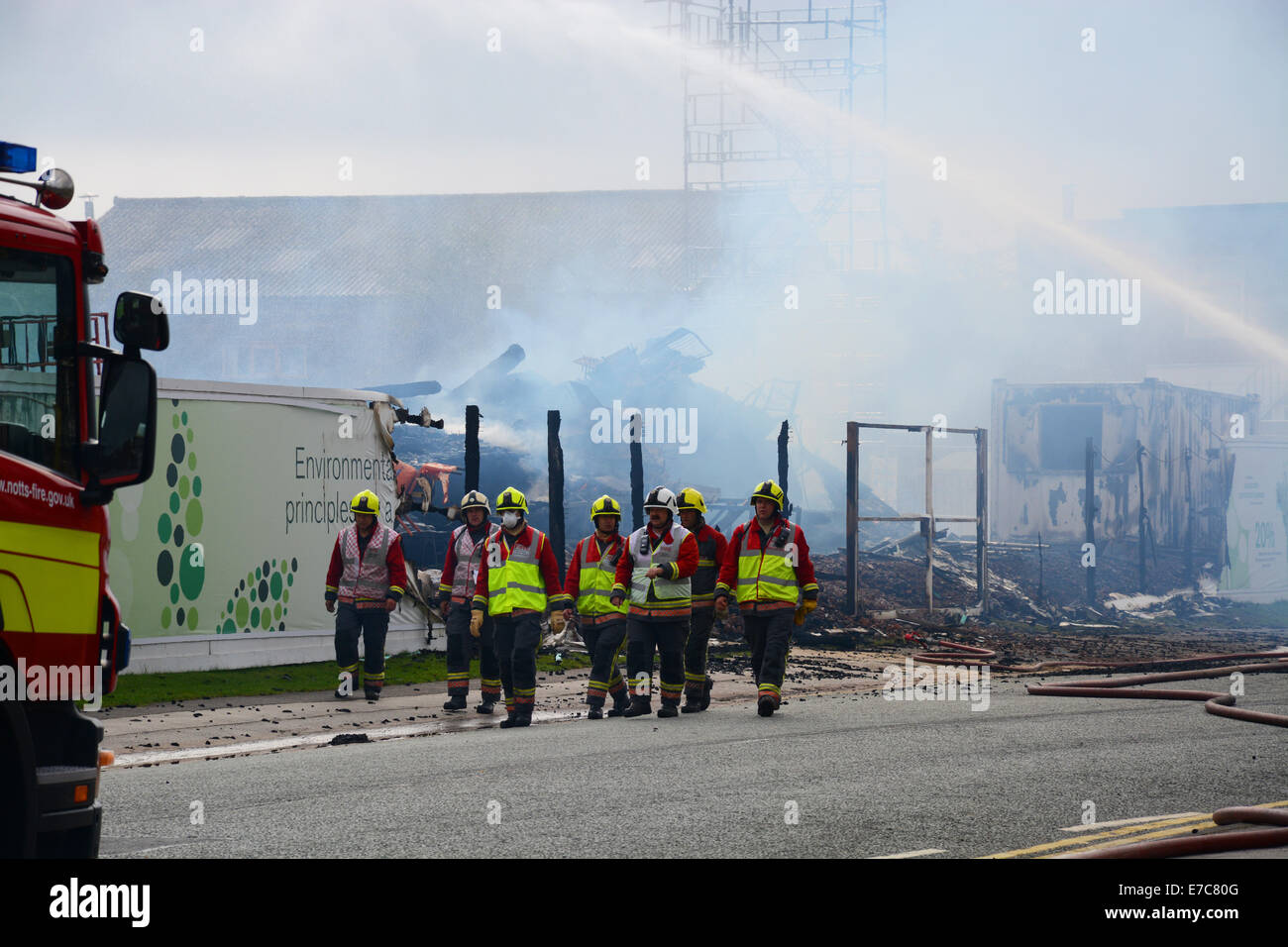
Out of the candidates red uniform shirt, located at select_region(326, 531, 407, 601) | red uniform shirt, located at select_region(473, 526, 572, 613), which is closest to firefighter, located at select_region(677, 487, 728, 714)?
red uniform shirt, located at select_region(473, 526, 572, 613)

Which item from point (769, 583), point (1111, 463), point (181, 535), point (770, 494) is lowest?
point (769, 583)

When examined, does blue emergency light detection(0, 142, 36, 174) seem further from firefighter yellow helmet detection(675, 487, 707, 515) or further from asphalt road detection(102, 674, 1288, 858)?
firefighter yellow helmet detection(675, 487, 707, 515)

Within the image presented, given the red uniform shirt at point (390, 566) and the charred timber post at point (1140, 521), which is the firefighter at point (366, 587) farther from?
the charred timber post at point (1140, 521)

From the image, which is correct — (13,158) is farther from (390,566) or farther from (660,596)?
(390,566)

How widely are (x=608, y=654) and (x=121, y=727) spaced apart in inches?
171

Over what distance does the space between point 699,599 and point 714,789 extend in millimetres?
5437

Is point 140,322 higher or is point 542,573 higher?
point 140,322

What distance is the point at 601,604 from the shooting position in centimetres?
1416

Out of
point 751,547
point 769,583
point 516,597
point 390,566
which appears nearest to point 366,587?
point 390,566

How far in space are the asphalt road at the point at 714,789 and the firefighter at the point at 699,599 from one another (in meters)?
1.01

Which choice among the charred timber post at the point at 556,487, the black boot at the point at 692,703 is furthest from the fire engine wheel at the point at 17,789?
the charred timber post at the point at 556,487

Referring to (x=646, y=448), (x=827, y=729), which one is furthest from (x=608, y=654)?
(x=646, y=448)

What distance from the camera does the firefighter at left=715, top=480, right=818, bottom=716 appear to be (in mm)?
13531

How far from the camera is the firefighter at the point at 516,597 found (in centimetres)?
1315
